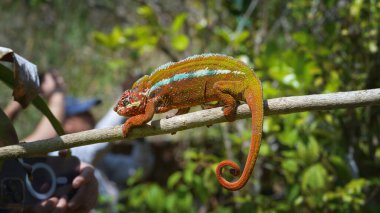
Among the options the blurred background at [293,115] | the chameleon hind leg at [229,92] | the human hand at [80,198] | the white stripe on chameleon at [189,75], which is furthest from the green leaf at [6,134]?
the blurred background at [293,115]

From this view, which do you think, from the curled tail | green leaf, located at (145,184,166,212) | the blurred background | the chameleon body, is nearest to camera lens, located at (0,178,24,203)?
the chameleon body

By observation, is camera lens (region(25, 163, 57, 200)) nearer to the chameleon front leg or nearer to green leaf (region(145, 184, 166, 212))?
the chameleon front leg

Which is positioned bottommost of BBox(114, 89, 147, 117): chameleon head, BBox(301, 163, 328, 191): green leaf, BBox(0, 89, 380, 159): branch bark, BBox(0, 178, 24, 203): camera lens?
BBox(0, 178, 24, 203): camera lens

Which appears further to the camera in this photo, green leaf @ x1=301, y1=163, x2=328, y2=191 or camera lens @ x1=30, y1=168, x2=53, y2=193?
green leaf @ x1=301, y1=163, x2=328, y2=191

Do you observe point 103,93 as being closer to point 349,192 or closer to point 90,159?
point 90,159

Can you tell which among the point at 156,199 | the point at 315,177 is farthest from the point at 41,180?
the point at 156,199

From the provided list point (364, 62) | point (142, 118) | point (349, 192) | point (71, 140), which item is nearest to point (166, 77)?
point (142, 118)

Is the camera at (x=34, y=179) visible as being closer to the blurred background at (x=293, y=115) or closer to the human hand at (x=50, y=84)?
the blurred background at (x=293, y=115)
